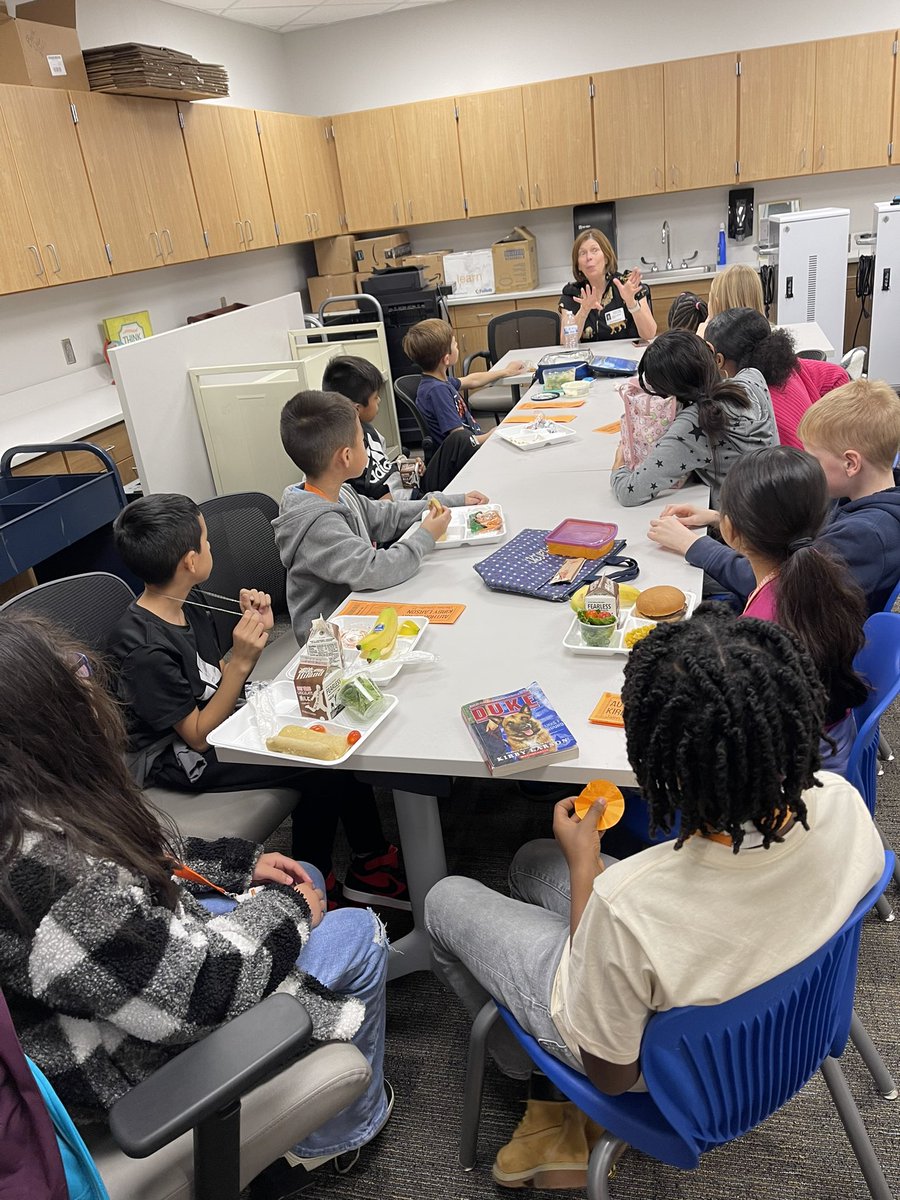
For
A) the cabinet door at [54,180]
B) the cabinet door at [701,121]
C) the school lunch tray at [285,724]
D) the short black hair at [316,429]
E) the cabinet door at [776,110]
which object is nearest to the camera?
the school lunch tray at [285,724]

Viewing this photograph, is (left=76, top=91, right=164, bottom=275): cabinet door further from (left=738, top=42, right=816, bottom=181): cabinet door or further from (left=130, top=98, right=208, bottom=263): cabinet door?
(left=738, top=42, right=816, bottom=181): cabinet door

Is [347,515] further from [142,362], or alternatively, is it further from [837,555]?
[142,362]

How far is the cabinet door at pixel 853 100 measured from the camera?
18.6ft

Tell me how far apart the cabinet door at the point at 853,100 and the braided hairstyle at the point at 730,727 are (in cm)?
635

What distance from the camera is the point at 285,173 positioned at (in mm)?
5992

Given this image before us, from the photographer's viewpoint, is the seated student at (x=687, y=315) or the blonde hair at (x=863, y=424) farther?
the seated student at (x=687, y=315)

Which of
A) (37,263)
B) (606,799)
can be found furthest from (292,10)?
(606,799)

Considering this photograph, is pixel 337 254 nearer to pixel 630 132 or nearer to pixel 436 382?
pixel 630 132

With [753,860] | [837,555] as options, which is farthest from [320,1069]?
[837,555]

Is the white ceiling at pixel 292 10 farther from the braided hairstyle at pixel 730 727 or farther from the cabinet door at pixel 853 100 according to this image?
the braided hairstyle at pixel 730 727

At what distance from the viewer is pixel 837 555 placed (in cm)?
164

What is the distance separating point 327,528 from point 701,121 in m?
5.47

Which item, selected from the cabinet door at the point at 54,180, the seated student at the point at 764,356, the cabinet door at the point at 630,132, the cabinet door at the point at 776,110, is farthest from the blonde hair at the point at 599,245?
the cabinet door at the point at 54,180

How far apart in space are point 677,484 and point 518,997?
1622mm
